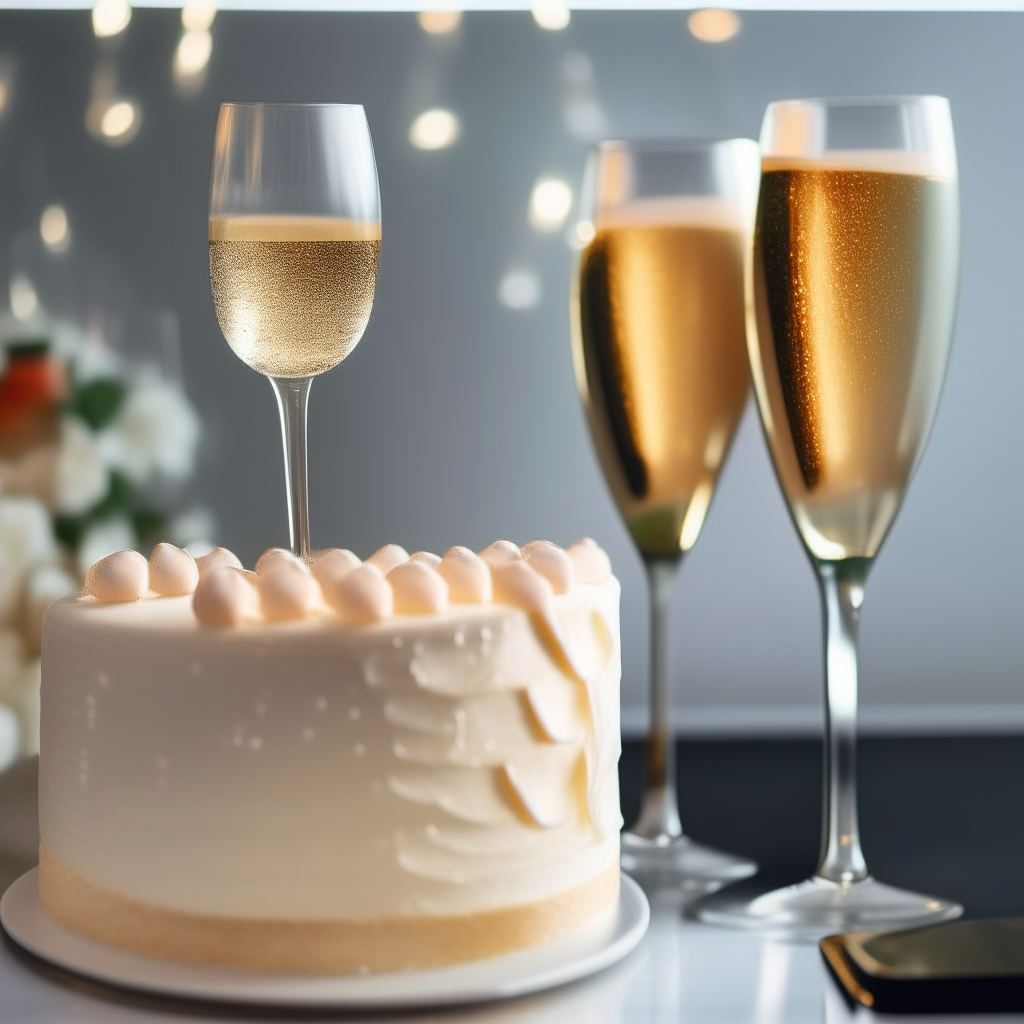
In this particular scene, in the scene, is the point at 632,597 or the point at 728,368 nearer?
the point at 728,368

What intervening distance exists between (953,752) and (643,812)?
0.42 meters

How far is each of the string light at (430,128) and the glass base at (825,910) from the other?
0.80 m

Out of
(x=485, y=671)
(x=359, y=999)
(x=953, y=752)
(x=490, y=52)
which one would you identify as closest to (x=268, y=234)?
(x=485, y=671)

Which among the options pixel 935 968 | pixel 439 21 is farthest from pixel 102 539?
pixel 935 968

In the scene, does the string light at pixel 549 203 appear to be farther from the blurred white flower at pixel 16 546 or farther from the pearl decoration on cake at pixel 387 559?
the pearl decoration on cake at pixel 387 559

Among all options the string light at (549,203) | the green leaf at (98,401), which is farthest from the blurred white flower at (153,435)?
the string light at (549,203)

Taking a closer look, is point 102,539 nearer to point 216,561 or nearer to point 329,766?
point 216,561

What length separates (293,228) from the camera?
0.79 m

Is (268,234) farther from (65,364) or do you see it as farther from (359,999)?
(65,364)

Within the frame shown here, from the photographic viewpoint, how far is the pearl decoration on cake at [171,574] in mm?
714

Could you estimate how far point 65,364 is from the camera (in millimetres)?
1383

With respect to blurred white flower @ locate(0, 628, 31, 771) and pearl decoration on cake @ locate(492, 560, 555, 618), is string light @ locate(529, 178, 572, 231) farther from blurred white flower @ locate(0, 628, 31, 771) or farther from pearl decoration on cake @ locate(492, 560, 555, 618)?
pearl decoration on cake @ locate(492, 560, 555, 618)

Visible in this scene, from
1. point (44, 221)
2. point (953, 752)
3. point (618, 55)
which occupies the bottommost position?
point (953, 752)

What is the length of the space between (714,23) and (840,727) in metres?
0.79
